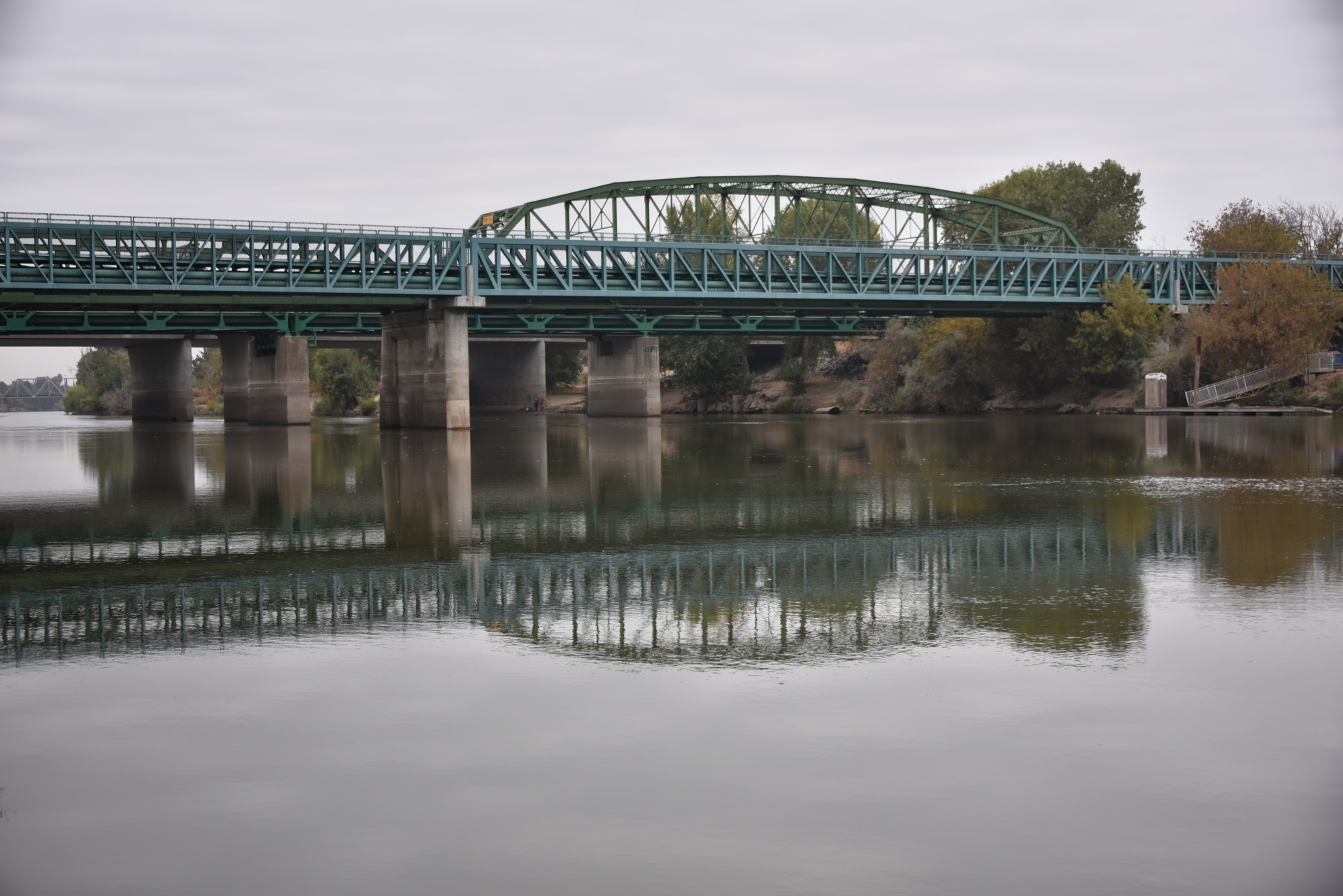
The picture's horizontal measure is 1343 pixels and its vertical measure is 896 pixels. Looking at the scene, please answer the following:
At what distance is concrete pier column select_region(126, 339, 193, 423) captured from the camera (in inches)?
4186

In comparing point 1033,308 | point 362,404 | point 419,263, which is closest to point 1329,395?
point 1033,308

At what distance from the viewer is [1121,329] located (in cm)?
8794

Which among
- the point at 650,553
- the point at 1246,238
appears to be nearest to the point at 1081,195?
the point at 1246,238

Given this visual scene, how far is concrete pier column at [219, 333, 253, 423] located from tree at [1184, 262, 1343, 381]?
64.7 meters

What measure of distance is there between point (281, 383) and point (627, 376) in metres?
26.6

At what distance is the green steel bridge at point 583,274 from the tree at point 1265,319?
29.3 ft

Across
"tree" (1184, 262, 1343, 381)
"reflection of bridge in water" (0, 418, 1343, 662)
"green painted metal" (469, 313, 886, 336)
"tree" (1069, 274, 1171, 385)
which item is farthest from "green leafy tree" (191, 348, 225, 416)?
"reflection of bridge in water" (0, 418, 1343, 662)

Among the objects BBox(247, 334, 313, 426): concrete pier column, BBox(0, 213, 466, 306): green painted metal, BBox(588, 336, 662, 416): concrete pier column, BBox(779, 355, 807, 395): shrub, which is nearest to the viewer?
BBox(0, 213, 466, 306): green painted metal

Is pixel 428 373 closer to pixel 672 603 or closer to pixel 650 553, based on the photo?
pixel 650 553

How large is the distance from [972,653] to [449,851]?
5.70m

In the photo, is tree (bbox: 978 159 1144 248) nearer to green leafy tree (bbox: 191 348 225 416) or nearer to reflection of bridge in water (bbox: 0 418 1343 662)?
reflection of bridge in water (bbox: 0 418 1343 662)

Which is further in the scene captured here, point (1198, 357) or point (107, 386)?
point (107, 386)

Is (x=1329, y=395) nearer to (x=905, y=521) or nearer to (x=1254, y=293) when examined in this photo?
(x=1254, y=293)

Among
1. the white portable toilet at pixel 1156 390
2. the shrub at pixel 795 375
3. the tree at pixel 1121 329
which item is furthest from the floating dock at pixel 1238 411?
the shrub at pixel 795 375
